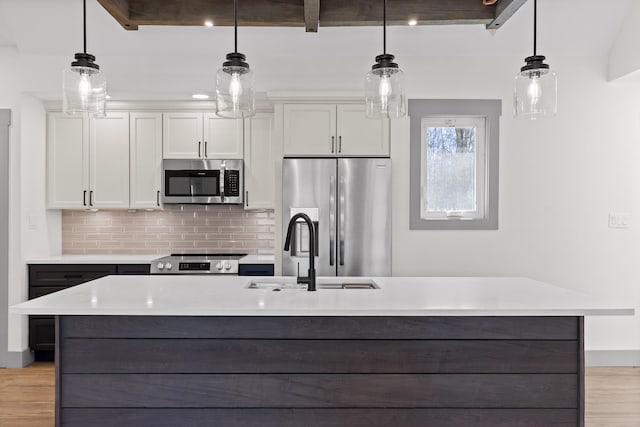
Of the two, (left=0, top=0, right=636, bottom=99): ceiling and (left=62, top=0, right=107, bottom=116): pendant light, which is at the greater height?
(left=0, top=0, right=636, bottom=99): ceiling

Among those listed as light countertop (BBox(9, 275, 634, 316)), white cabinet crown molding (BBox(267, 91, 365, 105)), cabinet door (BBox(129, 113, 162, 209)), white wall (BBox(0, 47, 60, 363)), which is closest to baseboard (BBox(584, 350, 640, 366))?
Result: light countertop (BBox(9, 275, 634, 316))

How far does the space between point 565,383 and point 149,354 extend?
1.82m

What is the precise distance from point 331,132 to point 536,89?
1.99m

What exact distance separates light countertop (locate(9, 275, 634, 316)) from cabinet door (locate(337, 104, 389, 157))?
64.6 inches

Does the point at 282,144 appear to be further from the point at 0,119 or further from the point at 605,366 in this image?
the point at 605,366

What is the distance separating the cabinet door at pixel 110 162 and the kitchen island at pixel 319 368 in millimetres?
2483

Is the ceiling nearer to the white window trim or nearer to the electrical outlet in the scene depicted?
the white window trim

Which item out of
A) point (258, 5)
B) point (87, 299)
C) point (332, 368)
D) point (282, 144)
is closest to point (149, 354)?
point (87, 299)

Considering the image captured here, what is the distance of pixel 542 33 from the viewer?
389 cm

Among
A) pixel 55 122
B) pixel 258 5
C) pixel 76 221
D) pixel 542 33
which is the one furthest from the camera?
pixel 76 221

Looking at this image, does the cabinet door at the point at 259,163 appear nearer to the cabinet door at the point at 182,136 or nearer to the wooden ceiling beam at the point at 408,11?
the cabinet door at the point at 182,136

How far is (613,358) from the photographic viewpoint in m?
4.06

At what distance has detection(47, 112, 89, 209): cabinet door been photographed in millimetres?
4352

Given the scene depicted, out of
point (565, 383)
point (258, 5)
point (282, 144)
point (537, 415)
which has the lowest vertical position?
point (537, 415)
